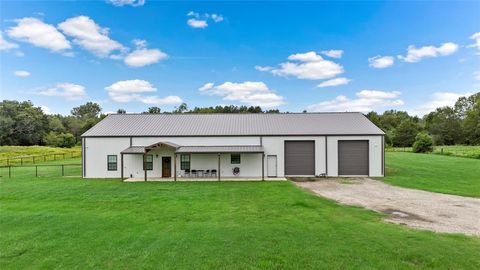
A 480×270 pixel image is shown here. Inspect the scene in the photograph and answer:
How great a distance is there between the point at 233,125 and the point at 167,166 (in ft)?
20.6

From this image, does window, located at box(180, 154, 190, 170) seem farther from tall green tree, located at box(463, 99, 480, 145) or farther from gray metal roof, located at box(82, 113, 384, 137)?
tall green tree, located at box(463, 99, 480, 145)

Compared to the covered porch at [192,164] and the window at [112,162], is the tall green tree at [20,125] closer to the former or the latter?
the window at [112,162]

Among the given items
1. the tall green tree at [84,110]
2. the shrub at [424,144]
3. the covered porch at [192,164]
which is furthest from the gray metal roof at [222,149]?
the tall green tree at [84,110]

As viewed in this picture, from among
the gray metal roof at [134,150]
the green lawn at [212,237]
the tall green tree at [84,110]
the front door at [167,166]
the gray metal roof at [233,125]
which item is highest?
the tall green tree at [84,110]

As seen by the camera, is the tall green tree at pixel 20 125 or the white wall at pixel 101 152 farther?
the tall green tree at pixel 20 125

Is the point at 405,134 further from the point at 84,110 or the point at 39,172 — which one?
the point at 84,110

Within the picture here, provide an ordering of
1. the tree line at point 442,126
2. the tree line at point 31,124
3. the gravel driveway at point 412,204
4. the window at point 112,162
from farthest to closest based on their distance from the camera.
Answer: the tree line at point 442,126, the tree line at point 31,124, the window at point 112,162, the gravel driveway at point 412,204

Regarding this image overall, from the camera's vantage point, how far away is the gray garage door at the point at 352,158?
21969 mm

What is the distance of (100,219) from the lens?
9477 millimetres

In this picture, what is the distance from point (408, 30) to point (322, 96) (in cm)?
1890

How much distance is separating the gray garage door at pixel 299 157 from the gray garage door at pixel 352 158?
6.95 feet

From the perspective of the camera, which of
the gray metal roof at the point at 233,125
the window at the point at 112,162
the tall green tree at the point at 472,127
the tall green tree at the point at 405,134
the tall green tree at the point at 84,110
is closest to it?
the window at the point at 112,162

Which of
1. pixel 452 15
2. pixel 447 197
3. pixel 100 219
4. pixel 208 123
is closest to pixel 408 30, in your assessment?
pixel 452 15

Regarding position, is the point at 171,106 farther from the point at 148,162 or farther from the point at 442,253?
the point at 442,253
